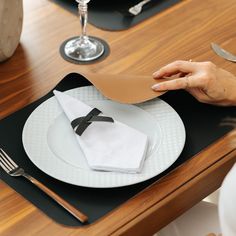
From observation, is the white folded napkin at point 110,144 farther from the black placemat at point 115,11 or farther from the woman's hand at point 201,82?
the black placemat at point 115,11

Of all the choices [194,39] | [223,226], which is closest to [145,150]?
[223,226]

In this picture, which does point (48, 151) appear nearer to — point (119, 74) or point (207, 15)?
point (119, 74)

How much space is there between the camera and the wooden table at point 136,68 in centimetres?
92

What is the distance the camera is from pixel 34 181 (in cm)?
97

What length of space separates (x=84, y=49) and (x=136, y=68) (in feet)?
0.46

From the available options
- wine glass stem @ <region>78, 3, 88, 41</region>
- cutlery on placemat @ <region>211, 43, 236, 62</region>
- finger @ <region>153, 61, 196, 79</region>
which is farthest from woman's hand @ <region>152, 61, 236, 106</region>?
wine glass stem @ <region>78, 3, 88, 41</region>

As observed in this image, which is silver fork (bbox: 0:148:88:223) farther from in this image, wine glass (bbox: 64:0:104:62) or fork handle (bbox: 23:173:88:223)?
wine glass (bbox: 64:0:104:62)

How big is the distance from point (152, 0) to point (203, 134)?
1.71ft

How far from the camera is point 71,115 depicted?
107 cm

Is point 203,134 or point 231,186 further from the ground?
point 231,186

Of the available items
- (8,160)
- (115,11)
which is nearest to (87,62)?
(115,11)

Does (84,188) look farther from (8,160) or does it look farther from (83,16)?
(83,16)

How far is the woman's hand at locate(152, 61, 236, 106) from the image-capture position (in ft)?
3.66

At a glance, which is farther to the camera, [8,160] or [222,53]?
[222,53]
